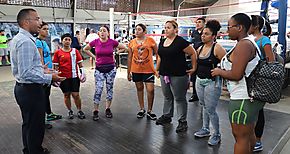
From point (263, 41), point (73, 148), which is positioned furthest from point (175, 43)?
point (73, 148)

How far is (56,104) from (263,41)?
3303 mm

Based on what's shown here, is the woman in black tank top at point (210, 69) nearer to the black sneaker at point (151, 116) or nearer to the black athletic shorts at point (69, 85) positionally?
the black sneaker at point (151, 116)

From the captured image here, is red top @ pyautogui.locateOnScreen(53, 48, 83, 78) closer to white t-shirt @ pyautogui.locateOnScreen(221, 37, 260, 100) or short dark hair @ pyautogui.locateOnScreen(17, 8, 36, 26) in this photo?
short dark hair @ pyautogui.locateOnScreen(17, 8, 36, 26)

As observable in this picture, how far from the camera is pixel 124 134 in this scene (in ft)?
9.48

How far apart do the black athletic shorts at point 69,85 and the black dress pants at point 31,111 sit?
1152mm

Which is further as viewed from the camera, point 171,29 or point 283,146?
point 171,29

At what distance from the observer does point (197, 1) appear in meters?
17.3

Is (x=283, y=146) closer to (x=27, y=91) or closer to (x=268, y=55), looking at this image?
(x=268, y=55)


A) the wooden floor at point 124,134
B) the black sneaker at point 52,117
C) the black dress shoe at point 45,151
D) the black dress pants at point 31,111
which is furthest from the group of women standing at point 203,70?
the black dress pants at point 31,111

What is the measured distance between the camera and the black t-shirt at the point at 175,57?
9.02ft

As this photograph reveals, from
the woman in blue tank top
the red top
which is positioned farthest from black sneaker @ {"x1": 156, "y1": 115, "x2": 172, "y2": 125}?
the red top

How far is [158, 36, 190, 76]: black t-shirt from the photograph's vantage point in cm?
275

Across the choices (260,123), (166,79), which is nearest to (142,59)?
(166,79)

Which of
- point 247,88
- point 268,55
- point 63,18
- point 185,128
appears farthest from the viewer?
point 63,18
